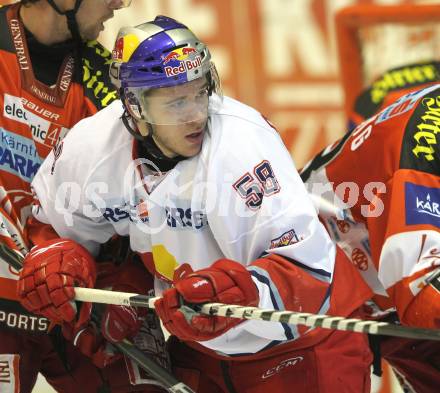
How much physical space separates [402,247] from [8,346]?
1.06 meters

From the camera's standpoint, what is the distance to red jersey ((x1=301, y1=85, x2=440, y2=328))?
254 cm

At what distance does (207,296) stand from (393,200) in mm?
505

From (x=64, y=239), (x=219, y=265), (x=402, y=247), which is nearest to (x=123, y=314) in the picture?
(x=64, y=239)

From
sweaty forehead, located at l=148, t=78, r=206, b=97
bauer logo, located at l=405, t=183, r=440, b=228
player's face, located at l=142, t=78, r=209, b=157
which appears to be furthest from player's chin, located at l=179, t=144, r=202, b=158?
bauer logo, located at l=405, t=183, r=440, b=228

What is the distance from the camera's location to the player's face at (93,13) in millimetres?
3047

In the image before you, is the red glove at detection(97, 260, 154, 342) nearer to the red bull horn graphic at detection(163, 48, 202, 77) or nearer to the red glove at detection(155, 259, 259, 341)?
the red glove at detection(155, 259, 259, 341)

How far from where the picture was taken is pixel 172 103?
2611 millimetres

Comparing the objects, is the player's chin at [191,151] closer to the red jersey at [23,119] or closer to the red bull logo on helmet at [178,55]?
the red bull logo on helmet at [178,55]

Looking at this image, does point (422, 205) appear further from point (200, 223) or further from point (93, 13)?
point (93, 13)

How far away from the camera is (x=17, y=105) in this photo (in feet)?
9.84

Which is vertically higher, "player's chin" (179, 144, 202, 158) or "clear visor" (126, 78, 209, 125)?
"clear visor" (126, 78, 209, 125)

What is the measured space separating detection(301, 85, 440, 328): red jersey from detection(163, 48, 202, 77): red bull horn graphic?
1.60ft

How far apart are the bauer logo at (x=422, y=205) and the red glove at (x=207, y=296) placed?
400mm

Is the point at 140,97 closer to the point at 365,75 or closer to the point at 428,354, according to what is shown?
the point at 428,354
